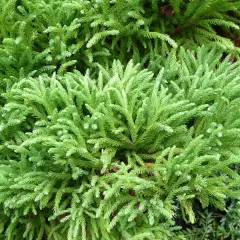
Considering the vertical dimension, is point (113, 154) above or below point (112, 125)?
below

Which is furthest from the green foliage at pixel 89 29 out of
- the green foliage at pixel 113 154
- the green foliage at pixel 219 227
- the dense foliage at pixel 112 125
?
the green foliage at pixel 219 227

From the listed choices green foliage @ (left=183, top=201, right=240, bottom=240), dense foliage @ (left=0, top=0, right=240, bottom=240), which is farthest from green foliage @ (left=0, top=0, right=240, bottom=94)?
green foliage @ (left=183, top=201, right=240, bottom=240)

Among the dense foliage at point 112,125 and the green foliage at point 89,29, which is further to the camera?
the green foliage at point 89,29

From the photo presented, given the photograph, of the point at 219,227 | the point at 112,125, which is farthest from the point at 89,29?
the point at 219,227

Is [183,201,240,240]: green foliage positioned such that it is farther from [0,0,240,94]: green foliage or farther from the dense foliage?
[0,0,240,94]: green foliage

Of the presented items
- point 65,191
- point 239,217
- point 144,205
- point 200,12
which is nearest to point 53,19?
point 200,12

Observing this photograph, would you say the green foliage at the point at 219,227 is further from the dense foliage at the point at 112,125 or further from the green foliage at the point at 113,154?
the green foliage at the point at 113,154

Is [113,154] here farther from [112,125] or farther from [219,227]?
[219,227]
